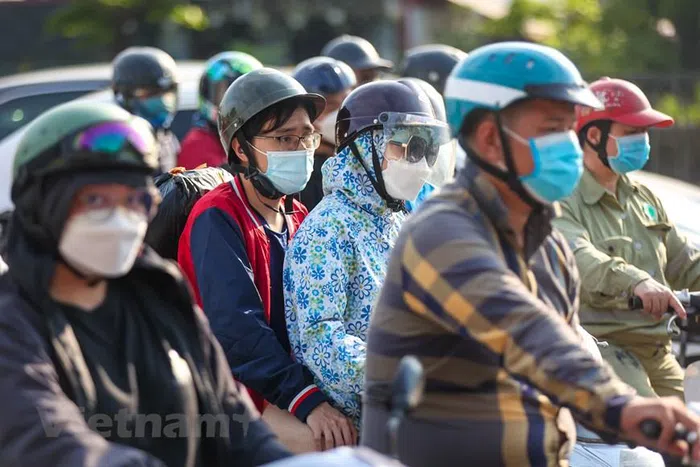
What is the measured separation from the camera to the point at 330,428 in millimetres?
4750

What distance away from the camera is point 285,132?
549 centimetres

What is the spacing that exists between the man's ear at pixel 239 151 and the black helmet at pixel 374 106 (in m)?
0.45

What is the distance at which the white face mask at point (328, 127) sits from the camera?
754 cm

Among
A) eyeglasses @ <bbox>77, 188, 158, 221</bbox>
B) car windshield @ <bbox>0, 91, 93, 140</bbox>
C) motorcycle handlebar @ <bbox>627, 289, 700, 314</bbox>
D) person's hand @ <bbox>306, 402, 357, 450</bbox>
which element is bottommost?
car windshield @ <bbox>0, 91, 93, 140</bbox>

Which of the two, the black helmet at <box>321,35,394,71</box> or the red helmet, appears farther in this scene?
the black helmet at <box>321,35,394,71</box>

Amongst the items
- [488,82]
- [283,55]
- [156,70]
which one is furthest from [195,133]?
[283,55]

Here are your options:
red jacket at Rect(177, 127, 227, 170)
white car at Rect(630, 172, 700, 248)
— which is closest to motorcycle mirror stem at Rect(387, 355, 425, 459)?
white car at Rect(630, 172, 700, 248)

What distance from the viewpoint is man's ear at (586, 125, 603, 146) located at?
6242mm

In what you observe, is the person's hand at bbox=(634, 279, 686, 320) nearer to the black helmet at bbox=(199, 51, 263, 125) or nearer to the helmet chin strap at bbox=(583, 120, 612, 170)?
the helmet chin strap at bbox=(583, 120, 612, 170)

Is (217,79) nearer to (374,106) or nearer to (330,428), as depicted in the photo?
(374,106)

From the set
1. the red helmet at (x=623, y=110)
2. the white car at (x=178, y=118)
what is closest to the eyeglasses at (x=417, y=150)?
the red helmet at (x=623, y=110)

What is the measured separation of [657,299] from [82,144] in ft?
9.81

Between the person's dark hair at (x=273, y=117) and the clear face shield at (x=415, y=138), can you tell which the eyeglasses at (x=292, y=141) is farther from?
the clear face shield at (x=415, y=138)

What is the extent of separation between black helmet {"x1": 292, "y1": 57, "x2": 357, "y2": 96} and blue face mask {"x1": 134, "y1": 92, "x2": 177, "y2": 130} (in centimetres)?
155
